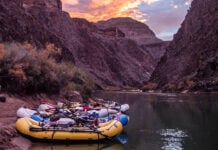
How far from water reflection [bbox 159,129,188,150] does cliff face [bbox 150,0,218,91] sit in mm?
50869

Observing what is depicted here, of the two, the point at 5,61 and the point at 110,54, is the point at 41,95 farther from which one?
the point at 110,54

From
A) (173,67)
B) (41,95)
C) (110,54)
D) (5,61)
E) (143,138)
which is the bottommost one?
(143,138)

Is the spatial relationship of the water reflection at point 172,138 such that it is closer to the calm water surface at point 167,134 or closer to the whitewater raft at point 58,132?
the calm water surface at point 167,134

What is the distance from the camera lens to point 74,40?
473 ft

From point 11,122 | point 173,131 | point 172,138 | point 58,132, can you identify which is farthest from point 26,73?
point 172,138

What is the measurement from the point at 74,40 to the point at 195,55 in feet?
194

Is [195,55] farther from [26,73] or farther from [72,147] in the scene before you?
[72,147]

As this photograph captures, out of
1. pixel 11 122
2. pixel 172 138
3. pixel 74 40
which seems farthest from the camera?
pixel 74 40

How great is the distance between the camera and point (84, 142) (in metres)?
20.7

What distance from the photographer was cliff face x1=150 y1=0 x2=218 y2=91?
84100mm

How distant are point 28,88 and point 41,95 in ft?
7.84

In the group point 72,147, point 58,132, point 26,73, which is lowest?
point 72,147

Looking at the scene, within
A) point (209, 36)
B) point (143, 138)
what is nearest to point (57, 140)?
point (143, 138)

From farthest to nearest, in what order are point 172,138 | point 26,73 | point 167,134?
point 26,73
point 167,134
point 172,138
